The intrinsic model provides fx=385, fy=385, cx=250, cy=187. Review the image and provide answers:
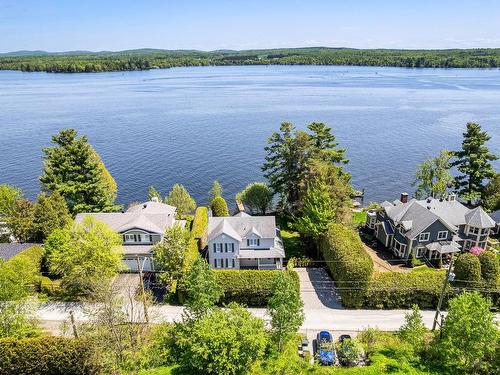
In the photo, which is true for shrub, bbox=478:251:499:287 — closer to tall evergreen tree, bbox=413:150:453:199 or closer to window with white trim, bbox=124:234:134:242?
tall evergreen tree, bbox=413:150:453:199

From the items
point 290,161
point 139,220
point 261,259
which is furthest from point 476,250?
point 139,220

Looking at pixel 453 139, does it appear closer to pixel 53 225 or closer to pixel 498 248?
pixel 498 248

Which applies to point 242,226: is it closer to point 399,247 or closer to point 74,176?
point 399,247

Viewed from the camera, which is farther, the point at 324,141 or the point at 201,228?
the point at 324,141

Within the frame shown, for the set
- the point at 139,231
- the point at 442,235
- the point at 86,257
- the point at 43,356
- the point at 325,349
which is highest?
the point at 86,257

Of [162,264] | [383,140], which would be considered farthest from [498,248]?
[383,140]

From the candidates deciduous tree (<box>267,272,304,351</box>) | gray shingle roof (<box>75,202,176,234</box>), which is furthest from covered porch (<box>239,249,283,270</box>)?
deciduous tree (<box>267,272,304,351</box>)

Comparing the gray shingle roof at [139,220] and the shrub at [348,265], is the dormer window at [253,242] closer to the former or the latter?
the shrub at [348,265]
